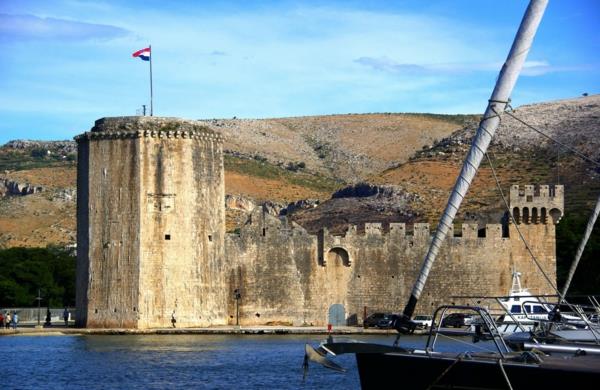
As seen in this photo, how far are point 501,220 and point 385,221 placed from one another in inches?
570

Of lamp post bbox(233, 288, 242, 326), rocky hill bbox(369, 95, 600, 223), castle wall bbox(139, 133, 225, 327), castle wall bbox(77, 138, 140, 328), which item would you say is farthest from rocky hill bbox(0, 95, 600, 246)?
castle wall bbox(77, 138, 140, 328)

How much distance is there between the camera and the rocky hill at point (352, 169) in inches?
3214

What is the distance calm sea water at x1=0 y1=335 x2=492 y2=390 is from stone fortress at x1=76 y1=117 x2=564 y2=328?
2.62m

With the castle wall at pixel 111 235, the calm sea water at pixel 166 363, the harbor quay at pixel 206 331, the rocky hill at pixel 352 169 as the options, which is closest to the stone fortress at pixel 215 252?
the castle wall at pixel 111 235

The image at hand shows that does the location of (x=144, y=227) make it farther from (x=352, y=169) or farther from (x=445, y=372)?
(x=352, y=169)

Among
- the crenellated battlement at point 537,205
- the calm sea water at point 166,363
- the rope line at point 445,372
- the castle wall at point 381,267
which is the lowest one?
the calm sea water at point 166,363

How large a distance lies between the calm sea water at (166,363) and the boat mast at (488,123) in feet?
28.5

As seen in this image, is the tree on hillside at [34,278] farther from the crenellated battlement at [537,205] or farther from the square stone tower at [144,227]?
the crenellated battlement at [537,205]

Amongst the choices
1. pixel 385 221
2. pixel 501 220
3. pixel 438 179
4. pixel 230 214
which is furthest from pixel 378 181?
pixel 501 220

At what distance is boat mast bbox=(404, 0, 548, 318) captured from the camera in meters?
24.6

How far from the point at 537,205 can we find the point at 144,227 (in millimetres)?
14852

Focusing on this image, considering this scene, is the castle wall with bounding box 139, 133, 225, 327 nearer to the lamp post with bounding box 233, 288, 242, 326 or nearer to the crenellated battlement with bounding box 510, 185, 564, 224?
the lamp post with bounding box 233, 288, 242, 326

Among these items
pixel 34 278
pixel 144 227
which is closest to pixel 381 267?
pixel 144 227

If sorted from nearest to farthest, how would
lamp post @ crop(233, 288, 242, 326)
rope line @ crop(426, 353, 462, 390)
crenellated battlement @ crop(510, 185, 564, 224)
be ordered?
rope line @ crop(426, 353, 462, 390) → lamp post @ crop(233, 288, 242, 326) → crenellated battlement @ crop(510, 185, 564, 224)
